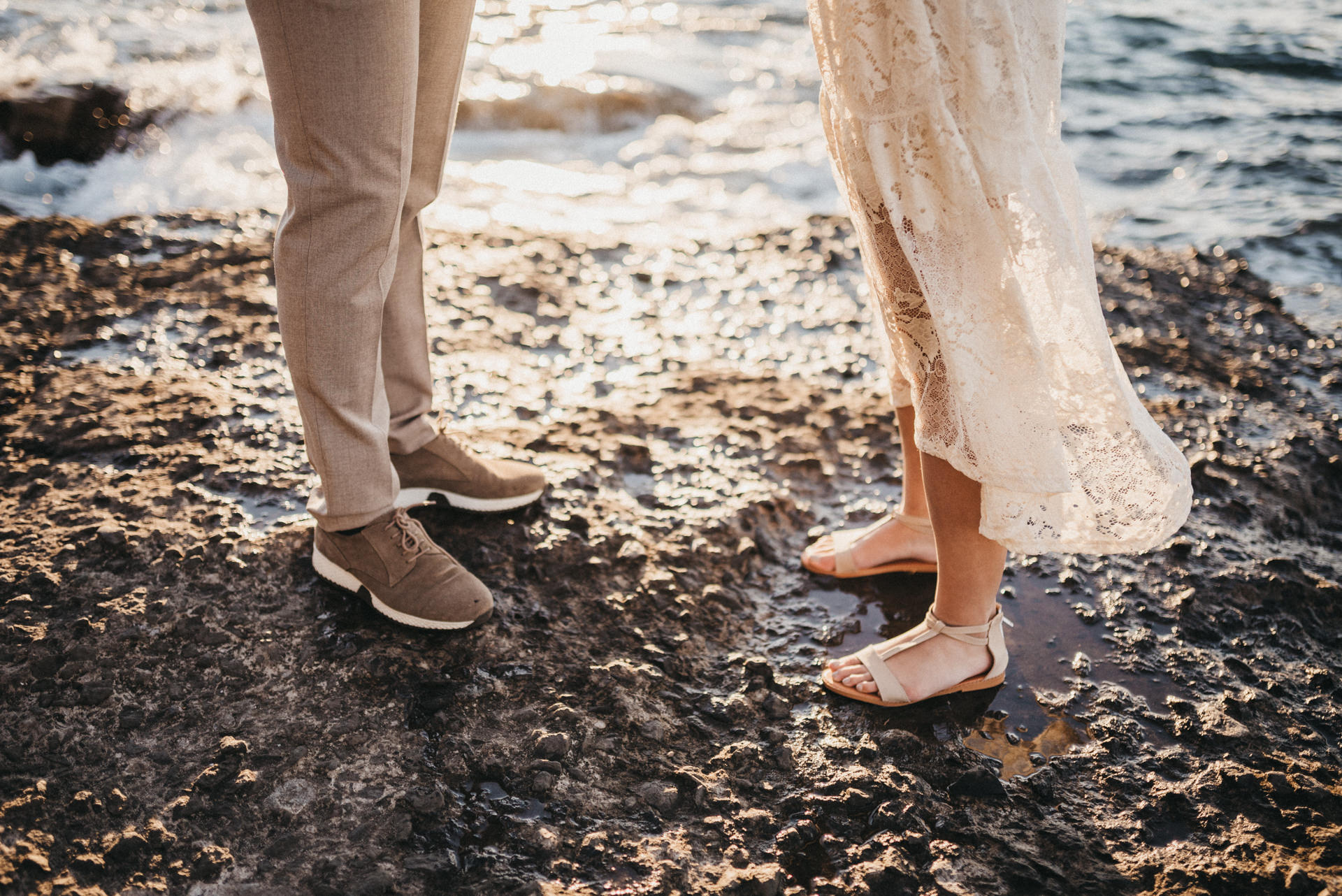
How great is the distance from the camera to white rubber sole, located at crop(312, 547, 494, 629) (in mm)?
1855

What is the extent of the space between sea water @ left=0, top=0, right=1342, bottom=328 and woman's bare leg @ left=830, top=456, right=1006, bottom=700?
2.74 meters

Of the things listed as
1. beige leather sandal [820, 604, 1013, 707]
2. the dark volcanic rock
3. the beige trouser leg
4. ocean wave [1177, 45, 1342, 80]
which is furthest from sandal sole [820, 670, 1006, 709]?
ocean wave [1177, 45, 1342, 80]

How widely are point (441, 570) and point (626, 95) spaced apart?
605 cm

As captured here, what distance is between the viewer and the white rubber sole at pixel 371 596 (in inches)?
73.0

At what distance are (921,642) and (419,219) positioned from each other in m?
1.47

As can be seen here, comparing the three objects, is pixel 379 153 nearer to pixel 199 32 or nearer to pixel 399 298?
pixel 399 298

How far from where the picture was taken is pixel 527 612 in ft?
6.48

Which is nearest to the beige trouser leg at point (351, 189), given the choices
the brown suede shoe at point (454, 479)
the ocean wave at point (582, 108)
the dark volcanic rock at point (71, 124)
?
the brown suede shoe at point (454, 479)

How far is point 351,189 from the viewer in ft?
4.91

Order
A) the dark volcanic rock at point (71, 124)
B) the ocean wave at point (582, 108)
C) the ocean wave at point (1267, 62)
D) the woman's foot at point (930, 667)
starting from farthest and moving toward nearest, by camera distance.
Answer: the ocean wave at point (1267, 62) < the ocean wave at point (582, 108) < the dark volcanic rock at point (71, 124) < the woman's foot at point (930, 667)

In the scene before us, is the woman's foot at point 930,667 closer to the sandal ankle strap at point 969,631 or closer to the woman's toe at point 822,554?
the sandal ankle strap at point 969,631

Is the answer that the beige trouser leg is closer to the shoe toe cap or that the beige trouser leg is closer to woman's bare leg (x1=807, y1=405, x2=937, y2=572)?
the shoe toe cap

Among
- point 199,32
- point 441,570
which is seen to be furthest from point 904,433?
point 199,32

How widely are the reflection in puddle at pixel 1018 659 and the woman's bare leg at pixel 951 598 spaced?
8 cm
